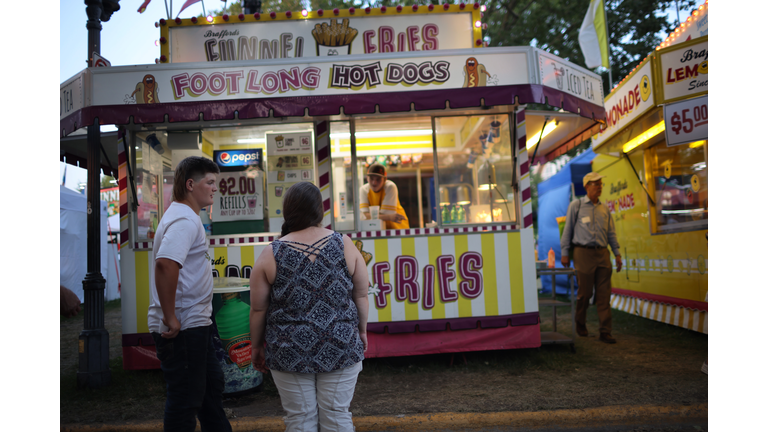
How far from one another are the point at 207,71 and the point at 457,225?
3.25m

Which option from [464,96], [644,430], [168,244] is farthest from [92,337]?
[644,430]

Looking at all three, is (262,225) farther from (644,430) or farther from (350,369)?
(644,430)

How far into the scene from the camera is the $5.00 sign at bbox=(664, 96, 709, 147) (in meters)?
4.66

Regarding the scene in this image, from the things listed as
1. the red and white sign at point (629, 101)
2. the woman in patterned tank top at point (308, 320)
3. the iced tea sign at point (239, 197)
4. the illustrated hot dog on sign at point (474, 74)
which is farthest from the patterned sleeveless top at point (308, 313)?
the red and white sign at point (629, 101)

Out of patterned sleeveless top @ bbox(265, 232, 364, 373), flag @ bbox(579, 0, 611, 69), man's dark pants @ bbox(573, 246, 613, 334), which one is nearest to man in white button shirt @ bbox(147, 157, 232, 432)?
patterned sleeveless top @ bbox(265, 232, 364, 373)

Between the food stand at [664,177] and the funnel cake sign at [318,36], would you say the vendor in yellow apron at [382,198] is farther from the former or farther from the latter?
the food stand at [664,177]

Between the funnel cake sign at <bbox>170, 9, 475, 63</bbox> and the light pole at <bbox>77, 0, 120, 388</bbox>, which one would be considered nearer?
the light pole at <bbox>77, 0, 120, 388</bbox>

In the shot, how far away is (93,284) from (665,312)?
7837 millimetres

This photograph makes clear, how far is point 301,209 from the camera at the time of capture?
2.47 meters

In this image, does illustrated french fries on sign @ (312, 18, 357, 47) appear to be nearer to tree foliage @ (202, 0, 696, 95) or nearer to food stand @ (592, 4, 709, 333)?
food stand @ (592, 4, 709, 333)

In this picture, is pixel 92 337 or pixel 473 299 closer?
pixel 92 337

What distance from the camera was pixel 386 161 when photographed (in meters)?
6.50

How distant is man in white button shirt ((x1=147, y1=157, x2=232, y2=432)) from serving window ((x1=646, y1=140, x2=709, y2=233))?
6.42 meters

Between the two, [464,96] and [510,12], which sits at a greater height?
[510,12]
